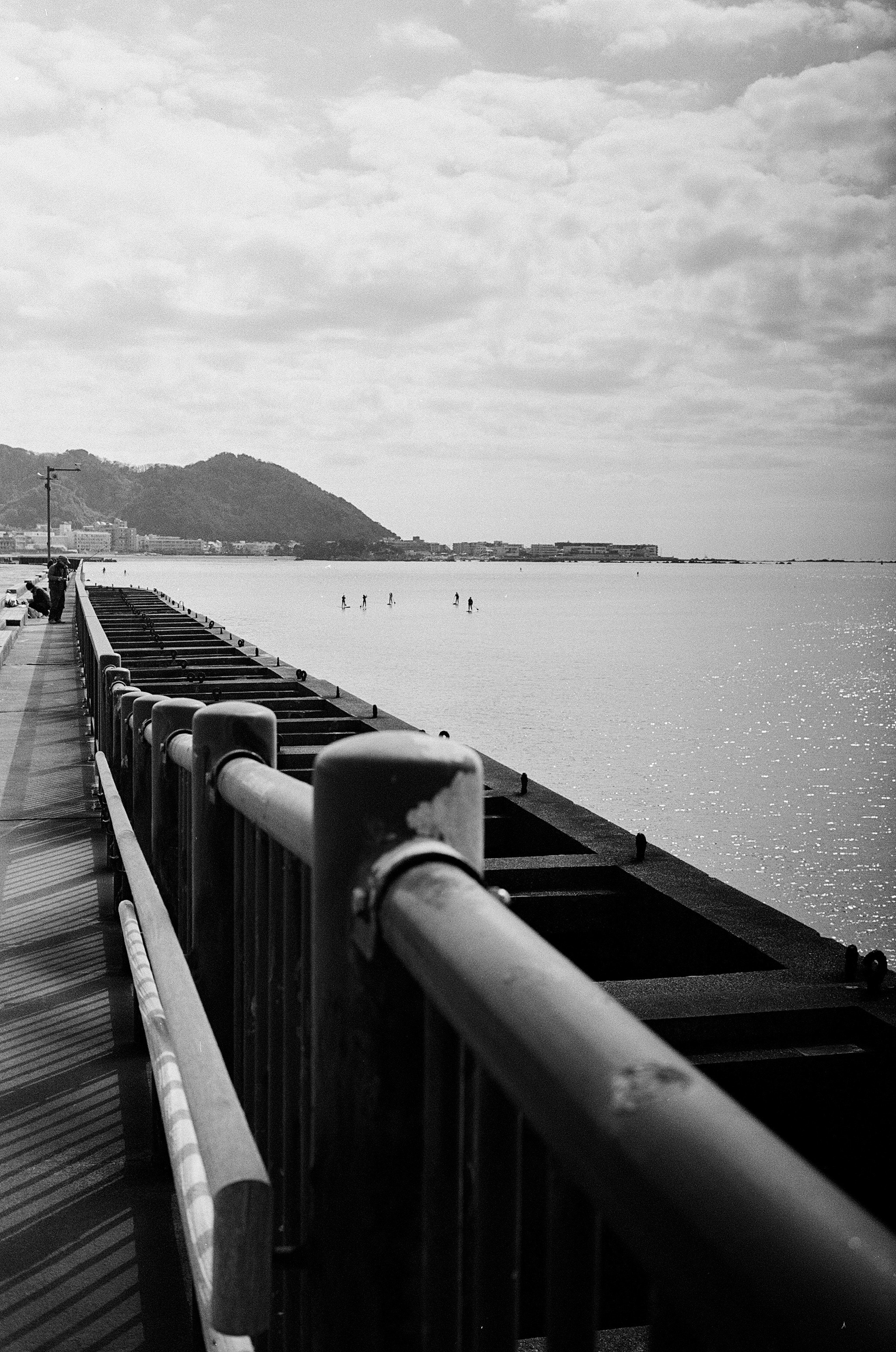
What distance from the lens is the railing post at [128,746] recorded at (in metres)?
6.34

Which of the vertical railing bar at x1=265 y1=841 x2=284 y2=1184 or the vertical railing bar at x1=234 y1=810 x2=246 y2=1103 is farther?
the vertical railing bar at x1=234 y1=810 x2=246 y2=1103

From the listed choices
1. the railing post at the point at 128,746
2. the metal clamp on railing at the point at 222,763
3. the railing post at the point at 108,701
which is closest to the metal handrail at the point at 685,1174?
the metal clamp on railing at the point at 222,763

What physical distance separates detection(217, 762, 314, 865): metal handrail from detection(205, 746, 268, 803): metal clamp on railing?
24 mm

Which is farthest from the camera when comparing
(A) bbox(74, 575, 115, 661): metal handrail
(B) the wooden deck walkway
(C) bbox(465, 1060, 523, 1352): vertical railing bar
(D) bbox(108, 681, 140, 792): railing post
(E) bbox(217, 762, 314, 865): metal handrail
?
(A) bbox(74, 575, 115, 661): metal handrail

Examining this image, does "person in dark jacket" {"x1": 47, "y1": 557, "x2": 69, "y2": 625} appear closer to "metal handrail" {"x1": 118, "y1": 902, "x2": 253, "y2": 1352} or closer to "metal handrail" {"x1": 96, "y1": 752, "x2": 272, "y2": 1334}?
"metal handrail" {"x1": 118, "y1": 902, "x2": 253, "y2": 1352}

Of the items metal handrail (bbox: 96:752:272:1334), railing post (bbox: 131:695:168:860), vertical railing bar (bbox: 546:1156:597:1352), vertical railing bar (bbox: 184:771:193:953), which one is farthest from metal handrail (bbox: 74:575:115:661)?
vertical railing bar (bbox: 546:1156:597:1352)

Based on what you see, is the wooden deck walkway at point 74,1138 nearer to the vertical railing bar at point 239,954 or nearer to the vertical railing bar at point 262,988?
the vertical railing bar at point 239,954

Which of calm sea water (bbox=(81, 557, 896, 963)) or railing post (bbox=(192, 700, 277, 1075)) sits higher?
railing post (bbox=(192, 700, 277, 1075))

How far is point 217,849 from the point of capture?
336cm

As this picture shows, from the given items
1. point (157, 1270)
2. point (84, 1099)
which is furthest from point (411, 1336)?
point (84, 1099)

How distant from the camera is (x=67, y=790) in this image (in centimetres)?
1145

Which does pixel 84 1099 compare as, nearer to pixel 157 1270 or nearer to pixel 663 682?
pixel 157 1270

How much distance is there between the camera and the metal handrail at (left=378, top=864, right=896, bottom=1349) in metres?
0.70

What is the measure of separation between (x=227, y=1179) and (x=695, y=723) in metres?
48.1
